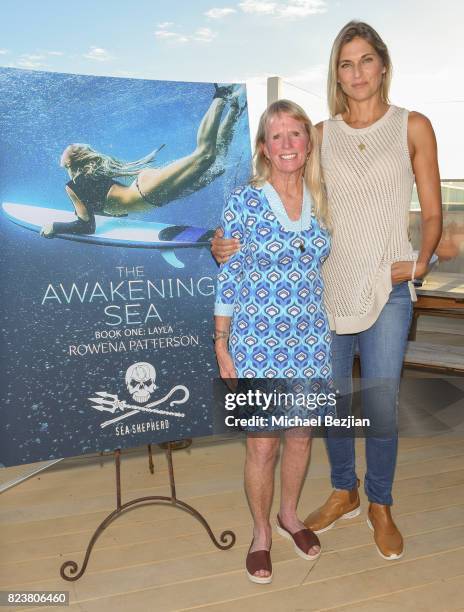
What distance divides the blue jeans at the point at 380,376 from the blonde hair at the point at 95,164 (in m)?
0.82

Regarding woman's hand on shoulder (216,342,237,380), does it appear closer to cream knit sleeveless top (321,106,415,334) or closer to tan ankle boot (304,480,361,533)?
cream knit sleeveless top (321,106,415,334)

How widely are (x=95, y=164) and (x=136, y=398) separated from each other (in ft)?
2.35

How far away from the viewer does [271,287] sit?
1.75 meters

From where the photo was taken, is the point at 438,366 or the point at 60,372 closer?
the point at 60,372

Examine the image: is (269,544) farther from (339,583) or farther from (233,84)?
(233,84)

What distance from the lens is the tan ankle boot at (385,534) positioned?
81.6 inches

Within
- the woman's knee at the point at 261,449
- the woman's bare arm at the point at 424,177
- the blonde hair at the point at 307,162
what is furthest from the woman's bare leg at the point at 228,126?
the woman's knee at the point at 261,449

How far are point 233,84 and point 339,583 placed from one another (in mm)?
1602

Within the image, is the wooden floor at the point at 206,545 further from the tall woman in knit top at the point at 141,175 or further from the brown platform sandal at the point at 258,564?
the tall woman in knit top at the point at 141,175

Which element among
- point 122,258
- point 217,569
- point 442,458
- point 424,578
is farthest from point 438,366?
point 122,258

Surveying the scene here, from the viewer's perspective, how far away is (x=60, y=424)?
1.87 metres

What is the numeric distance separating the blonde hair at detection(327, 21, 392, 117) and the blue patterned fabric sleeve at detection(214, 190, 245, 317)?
49cm

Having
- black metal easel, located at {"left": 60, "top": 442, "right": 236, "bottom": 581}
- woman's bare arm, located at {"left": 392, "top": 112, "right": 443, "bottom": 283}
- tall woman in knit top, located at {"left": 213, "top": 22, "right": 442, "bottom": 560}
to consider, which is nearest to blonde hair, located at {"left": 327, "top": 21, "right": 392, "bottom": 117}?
tall woman in knit top, located at {"left": 213, "top": 22, "right": 442, "bottom": 560}

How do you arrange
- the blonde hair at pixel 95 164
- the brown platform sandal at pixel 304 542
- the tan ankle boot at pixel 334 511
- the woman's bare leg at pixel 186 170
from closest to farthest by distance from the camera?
the blonde hair at pixel 95 164
the woman's bare leg at pixel 186 170
the brown platform sandal at pixel 304 542
the tan ankle boot at pixel 334 511
